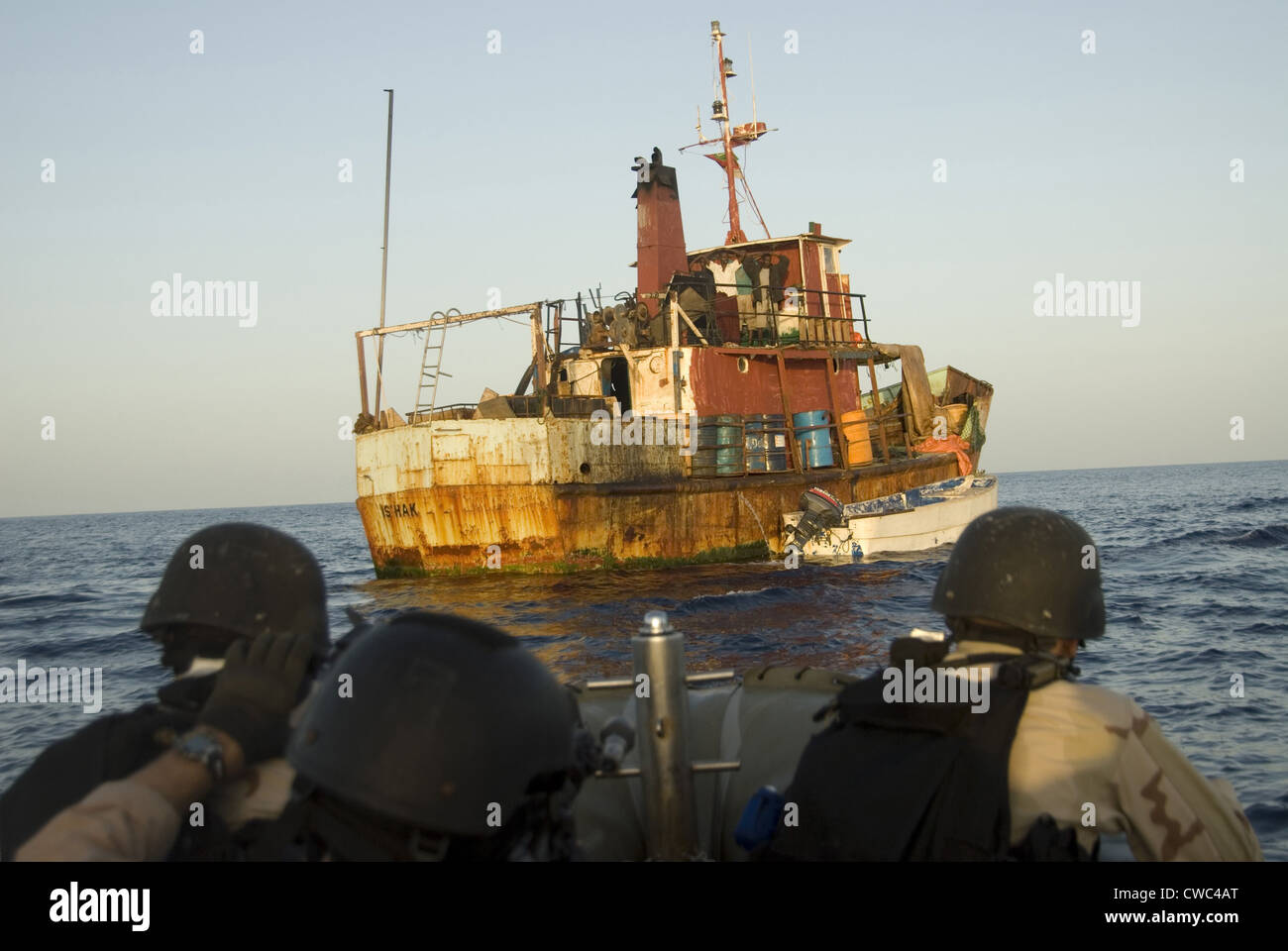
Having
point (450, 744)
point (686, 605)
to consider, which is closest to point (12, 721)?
point (686, 605)

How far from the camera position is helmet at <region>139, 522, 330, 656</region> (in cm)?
284

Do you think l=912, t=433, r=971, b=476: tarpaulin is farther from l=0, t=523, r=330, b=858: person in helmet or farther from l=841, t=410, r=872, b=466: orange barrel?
l=0, t=523, r=330, b=858: person in helmet

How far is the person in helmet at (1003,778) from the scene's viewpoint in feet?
8.45

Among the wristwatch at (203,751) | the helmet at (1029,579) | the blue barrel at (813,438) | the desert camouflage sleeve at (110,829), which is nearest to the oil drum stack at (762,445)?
the blue barrel at (813,438)

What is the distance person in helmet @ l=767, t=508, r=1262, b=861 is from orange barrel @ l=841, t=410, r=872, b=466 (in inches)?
836

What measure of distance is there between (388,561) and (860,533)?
32.6 feet

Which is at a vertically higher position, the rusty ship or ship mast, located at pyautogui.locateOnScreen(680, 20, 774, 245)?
ship mast, located at pyautogui.locateOnScreen(680, 20, 774, 245)

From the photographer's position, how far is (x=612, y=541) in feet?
63.4

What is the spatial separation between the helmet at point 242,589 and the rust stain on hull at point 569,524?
1579cm

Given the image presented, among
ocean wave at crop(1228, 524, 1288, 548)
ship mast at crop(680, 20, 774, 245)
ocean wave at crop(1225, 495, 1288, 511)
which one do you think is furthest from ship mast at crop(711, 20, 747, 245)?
ocean wave at crop(1225, 495, 1288, 511)

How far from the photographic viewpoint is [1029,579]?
10.1 ft

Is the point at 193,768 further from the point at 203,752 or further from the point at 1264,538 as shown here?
the point at 1264,538

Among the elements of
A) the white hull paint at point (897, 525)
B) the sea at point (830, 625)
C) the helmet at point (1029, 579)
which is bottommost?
the sea at point (830, 625)

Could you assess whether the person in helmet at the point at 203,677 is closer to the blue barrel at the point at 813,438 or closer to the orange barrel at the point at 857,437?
the blue barrel at the point at 813,438
